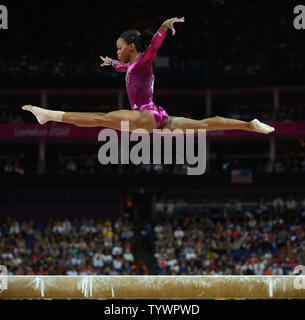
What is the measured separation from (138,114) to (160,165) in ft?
58.7

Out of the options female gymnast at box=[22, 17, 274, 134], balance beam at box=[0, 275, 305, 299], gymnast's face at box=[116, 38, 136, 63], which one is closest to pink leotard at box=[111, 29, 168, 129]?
female gymnast at box=[22, 17, 274, 134]

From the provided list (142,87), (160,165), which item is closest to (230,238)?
(160,165)

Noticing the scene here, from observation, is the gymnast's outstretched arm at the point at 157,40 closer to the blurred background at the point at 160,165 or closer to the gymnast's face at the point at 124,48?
the gymnast's face at the point at 124,48

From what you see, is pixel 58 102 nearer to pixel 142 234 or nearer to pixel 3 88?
pixel 3 88

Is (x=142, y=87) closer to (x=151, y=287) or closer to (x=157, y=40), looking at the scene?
(x=157, y=40)

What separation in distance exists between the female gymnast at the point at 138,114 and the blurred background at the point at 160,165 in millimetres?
12290

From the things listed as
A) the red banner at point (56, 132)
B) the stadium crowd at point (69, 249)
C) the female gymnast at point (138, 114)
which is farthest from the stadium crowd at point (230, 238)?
the female gymnast at point (138, 114)

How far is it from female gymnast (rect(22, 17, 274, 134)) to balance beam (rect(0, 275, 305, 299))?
241cm

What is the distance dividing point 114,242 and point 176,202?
4.76 metres

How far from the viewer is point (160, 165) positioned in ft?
86.9

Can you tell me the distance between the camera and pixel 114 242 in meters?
22.4

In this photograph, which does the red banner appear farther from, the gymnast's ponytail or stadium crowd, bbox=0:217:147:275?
the gymnast's ponytail

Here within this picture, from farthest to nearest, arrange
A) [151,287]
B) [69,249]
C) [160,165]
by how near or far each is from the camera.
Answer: [160,165], [69,249], [151,287]
